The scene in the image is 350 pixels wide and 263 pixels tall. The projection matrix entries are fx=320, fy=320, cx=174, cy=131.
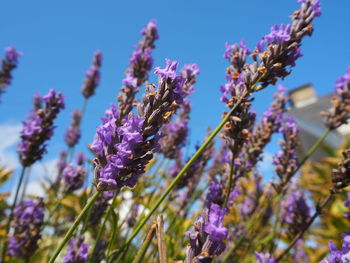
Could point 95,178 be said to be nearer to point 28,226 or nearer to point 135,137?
point 135,137

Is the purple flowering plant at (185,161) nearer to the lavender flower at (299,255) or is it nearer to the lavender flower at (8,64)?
the lavender flower at (299,255)

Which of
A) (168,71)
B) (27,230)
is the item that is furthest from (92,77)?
(168,71)

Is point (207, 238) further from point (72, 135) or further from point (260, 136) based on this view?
point (72, 135)

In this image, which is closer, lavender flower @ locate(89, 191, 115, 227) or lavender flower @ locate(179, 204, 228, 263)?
lavender flower @ locate(179, 204, 228, 263)

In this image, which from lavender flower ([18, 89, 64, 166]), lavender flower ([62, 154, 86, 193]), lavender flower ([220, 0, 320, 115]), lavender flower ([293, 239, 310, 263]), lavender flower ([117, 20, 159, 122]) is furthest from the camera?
lavender flower ([293, 239, 310, 263])

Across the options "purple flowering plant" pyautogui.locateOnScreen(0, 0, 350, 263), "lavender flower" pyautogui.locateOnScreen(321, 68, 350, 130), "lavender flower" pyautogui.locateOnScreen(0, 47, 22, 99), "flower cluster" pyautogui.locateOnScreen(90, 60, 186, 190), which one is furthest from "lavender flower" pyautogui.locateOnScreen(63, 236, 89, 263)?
"lavender flower" pyautogui.locateOnScreen(0, 47, 22, 99)

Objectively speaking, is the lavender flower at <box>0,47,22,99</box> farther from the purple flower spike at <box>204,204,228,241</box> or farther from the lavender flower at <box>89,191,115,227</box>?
the purple flower spike at <box>204,204,228,241</box>
